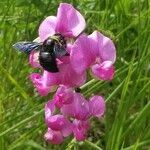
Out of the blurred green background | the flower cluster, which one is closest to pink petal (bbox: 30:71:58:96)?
the flower cluster

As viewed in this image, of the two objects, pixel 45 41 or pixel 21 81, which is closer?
pixel 45 41

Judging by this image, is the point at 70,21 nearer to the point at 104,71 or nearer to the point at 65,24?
the point at 65,24

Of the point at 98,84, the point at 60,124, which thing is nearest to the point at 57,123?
the point at 60,124

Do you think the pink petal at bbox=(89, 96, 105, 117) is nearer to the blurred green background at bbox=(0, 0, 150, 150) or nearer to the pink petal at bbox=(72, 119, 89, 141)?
the pink petal at bbox=(72, 119, 89, 141)

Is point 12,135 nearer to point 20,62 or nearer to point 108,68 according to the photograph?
point 20,62

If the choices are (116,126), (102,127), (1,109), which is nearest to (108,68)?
(116,126)

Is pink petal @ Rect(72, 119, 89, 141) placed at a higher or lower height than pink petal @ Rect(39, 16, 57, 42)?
lower
